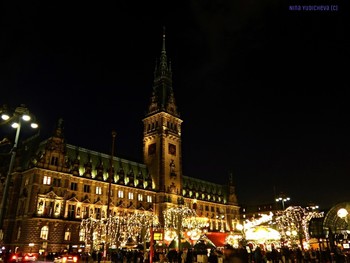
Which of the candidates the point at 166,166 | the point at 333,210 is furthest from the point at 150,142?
the point at 333,210

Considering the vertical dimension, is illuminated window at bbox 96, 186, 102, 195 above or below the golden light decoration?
above

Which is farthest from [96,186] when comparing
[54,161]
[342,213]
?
[342,213]

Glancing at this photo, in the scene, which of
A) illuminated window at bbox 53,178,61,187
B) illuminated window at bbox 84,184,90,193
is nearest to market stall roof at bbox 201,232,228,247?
illuminated window at bbox 53,178,61,187

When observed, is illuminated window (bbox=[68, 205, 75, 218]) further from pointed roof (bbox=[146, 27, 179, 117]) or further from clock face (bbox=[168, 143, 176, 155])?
pointed roof (bbox=[146, 27, 179, 117])

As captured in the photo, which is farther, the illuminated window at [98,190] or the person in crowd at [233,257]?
the illuminated window at [98,190]

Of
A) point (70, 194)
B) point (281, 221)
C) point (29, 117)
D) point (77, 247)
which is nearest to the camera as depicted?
point (29, 117)

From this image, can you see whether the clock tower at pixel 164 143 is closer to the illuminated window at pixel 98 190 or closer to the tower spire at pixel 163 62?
the tower spire at pixel 163 62

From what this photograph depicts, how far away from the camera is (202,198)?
116 meters

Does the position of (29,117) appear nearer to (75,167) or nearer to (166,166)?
(75,167)

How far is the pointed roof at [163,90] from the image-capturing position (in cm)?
10656

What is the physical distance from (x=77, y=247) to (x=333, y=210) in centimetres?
5267

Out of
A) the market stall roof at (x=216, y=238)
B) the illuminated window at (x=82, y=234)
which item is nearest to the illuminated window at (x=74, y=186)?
the illuminated window at (x=82, y=234)

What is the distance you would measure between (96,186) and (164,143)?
2683 cm

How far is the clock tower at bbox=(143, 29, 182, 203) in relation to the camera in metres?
96.1
